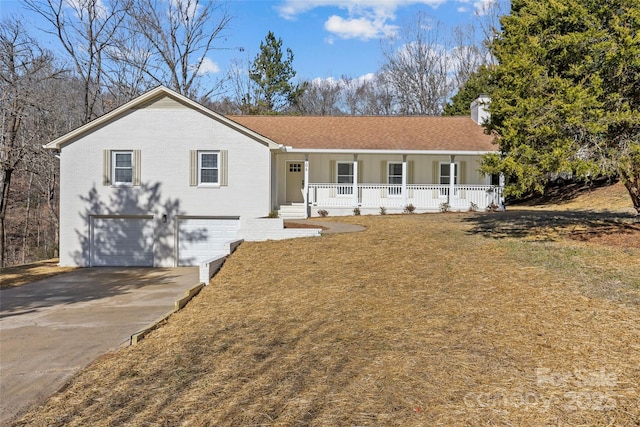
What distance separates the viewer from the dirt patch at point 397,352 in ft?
13.5

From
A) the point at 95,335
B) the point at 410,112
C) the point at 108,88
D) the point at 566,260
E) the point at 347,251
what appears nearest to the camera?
the point at 95,335

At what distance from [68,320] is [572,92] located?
11491 millimetres

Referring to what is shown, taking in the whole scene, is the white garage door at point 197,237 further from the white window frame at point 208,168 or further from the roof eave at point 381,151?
the roof eave at point 381,151

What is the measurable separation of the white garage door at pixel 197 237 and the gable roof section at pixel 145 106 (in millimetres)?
3462

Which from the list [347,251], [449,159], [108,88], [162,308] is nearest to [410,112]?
[449,159]

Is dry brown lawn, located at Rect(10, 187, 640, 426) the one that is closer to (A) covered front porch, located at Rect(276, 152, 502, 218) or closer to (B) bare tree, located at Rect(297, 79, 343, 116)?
(A) covered front porch, located at Rect(276, 152, 502, 218)

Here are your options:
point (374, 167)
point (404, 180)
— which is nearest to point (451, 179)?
point (404, 180)

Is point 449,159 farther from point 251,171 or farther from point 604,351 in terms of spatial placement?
point 604,351

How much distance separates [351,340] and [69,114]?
33180 millimetres

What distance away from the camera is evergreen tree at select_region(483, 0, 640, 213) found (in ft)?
30.3

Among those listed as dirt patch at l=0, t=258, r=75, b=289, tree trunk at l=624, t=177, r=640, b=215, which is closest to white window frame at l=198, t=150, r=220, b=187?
dirt patch at l=0, t=258, r=75, b=289

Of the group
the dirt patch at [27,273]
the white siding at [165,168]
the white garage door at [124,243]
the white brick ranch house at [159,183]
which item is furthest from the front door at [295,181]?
the dirt patch at [27,273]

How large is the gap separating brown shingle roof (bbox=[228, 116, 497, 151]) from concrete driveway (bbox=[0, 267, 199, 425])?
28.9 feet

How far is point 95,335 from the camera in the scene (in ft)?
27.1
